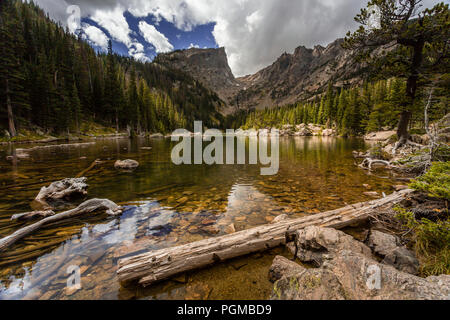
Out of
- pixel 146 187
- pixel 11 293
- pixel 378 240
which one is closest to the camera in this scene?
pixel 11 293

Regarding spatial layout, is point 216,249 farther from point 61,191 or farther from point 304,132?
point 304,132

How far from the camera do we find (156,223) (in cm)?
550

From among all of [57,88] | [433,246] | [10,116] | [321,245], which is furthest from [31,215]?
[57,88]

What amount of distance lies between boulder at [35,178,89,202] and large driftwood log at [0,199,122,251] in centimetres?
221

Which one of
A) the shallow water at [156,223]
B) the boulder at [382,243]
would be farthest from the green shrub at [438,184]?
the shallow water at [156,223]

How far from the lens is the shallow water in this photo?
3053mm

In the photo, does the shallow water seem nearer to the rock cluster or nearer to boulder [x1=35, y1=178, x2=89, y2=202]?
boulder [x1=35, y1=178, x2=89, y2=202]

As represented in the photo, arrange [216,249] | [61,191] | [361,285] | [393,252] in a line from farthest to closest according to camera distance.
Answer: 1. [61,191]
2. [216,249]
3. [393,252]
4. [361,285]

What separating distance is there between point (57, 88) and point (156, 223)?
2229 inches

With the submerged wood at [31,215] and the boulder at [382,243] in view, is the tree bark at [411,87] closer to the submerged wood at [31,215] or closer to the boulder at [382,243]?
the boulder at [382,243]

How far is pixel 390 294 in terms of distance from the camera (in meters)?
2.21
